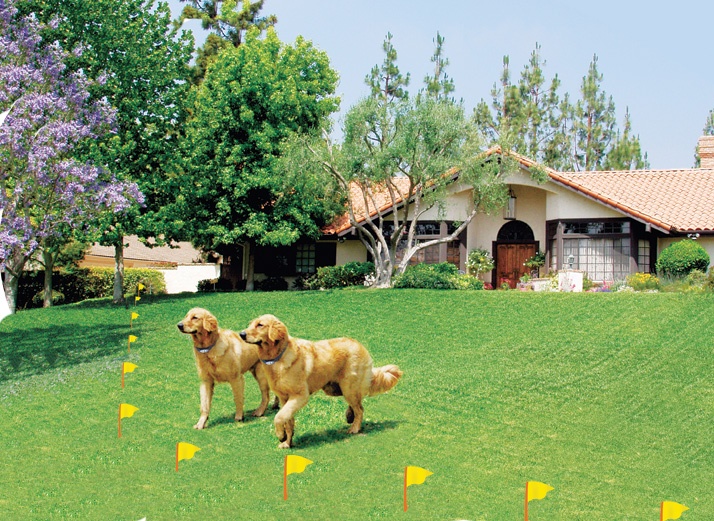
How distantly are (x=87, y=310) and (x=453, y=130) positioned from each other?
570 inches

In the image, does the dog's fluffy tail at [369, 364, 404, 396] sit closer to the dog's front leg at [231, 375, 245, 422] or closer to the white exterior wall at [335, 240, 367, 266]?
the dog's front leg at [231, 375, 245, 422]

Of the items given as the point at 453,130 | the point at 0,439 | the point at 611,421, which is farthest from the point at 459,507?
the point at 453,130

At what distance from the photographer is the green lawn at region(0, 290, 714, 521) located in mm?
10312

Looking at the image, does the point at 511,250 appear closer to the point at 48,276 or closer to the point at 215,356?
the point at 48,276

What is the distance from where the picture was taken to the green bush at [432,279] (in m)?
27.7

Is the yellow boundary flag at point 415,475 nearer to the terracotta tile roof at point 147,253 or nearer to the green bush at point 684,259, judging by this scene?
the green bush at point 684,259

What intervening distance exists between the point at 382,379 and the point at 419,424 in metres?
2.15

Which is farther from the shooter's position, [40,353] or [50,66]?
[50,66]

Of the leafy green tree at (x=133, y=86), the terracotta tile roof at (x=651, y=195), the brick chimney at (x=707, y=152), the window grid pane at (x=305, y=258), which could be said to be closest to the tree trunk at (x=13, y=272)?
the leafy green tree at (x=133, y=86)

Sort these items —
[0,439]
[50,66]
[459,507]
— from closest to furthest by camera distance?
[459,507], [0,439], [50,66]

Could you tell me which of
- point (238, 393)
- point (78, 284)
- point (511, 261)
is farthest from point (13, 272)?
point (238, 393)

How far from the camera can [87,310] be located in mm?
29250

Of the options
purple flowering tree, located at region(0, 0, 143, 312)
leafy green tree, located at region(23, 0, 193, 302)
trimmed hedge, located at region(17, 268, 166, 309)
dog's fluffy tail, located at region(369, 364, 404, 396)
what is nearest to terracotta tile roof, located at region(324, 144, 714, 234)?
leafy green tree, located at region(23, 0, 193, 302)

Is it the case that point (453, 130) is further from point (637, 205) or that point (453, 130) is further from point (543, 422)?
point (543, 422)
